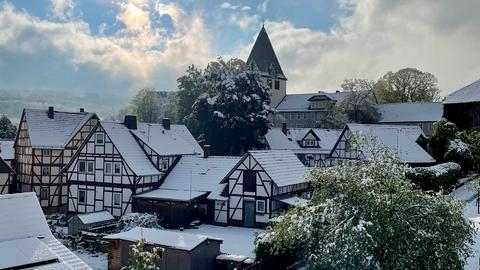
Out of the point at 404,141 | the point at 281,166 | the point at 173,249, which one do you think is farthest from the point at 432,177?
the point at 173,249

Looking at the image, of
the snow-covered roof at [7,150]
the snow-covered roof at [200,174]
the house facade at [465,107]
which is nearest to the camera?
the snow-covered roof at [200,174]

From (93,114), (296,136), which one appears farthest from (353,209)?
(296,136)

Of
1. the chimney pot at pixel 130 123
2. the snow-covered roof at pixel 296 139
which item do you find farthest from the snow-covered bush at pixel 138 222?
the snow-covered roof at pixel 296 139

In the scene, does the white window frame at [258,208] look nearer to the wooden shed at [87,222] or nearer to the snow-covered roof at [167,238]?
the snow-covered roof at [167,238]

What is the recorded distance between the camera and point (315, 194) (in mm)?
14258

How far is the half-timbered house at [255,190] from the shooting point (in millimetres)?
30828

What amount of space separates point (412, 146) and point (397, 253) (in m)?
28.2

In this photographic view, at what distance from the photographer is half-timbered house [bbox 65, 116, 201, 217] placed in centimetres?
3372

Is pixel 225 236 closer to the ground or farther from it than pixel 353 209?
closer to the ground

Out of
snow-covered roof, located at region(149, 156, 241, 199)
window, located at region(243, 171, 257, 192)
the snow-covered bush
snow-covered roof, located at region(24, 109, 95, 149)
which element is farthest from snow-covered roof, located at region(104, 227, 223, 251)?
snow-covered roof, located at region(24, 109, 95, 149)

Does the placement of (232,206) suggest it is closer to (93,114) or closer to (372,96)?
(93,114)

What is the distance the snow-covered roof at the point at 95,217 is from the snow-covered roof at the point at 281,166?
10775 mm

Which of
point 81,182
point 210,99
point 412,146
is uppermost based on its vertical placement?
point 210,99

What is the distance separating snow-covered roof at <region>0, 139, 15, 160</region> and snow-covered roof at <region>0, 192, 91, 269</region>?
26.8 metres
